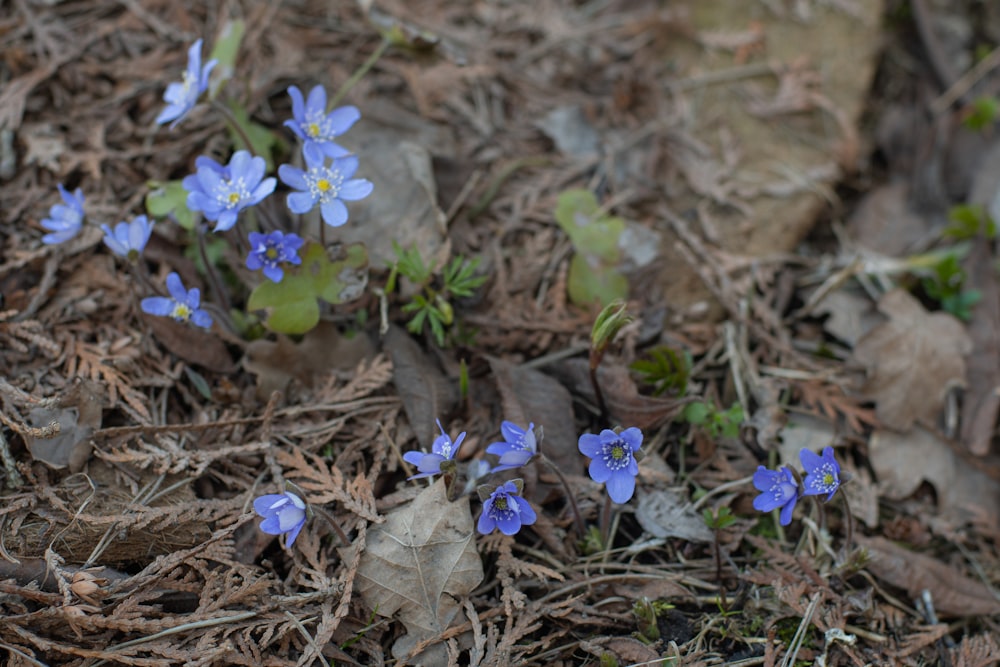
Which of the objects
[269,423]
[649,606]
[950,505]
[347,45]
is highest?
[347,45]

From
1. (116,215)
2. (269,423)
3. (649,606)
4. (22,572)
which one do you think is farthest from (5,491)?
(649,606)

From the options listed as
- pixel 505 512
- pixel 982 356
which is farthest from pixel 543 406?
pixel 982 356

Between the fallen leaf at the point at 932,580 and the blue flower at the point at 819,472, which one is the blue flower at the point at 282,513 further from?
the fallen leaf at the point at 932,580

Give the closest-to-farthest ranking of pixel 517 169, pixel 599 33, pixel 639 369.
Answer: pixel 639 369 → pixel 517 169 → pixel 599 33

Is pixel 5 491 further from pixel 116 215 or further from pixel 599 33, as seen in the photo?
pixel 599 33

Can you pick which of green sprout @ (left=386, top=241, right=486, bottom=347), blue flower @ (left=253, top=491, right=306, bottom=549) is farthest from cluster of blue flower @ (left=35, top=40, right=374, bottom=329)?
blue flower @ (left=253, top=491, right=306, bottom=549)

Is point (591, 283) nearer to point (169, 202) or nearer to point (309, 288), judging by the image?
point (309, 288)

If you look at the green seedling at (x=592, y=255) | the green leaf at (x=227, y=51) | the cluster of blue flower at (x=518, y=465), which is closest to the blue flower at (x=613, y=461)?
the cluster of blue flower at (x=518, y=465)

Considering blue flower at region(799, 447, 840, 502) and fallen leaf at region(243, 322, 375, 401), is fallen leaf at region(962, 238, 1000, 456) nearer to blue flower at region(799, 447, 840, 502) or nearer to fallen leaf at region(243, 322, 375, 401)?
blue flower at region(799, 447, 840, 502)
